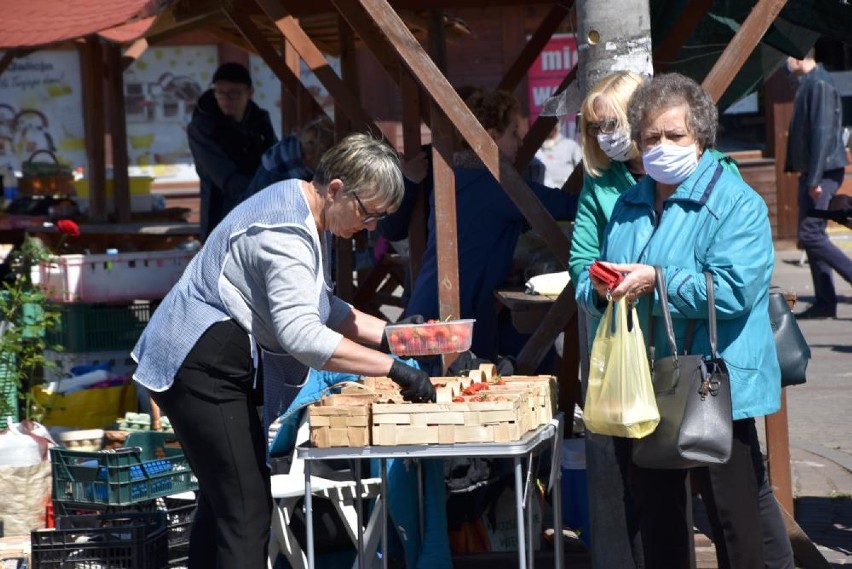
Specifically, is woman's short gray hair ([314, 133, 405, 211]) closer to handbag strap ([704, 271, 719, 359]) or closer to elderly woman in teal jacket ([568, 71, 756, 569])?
elderly woman in teal jacket ([568, 71, 756, 569])

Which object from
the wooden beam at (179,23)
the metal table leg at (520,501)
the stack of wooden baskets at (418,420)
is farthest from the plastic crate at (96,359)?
the metal table leg at (520,501)

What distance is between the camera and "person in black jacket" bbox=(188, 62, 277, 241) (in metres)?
8.34

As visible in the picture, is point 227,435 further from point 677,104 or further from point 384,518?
point 677,104

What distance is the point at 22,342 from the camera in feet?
22.6

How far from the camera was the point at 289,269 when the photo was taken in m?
4.02

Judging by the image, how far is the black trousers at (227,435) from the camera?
4184mm

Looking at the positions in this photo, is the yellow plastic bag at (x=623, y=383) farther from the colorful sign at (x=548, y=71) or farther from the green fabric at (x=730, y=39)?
the colorful sign at (x=548, y=71)

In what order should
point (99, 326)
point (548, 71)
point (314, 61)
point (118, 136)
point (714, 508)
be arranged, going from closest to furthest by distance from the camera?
point (714, 508), point (314, 61), point (99, 326), point (118, 136), point (548, 71)

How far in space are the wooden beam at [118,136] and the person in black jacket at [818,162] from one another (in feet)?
16.4

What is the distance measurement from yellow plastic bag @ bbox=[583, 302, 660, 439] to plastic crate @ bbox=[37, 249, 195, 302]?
4.18 meters

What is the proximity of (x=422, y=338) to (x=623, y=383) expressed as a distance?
79cm

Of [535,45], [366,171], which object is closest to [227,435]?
[366,171]

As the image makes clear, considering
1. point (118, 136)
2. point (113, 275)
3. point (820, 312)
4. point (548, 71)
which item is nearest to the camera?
point (113, 275)

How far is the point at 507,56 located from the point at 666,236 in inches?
450
